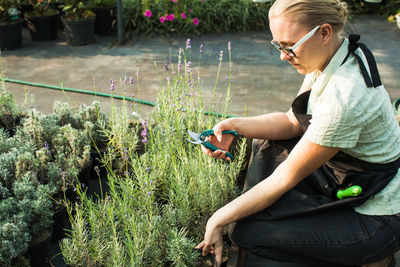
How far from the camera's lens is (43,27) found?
5.99m

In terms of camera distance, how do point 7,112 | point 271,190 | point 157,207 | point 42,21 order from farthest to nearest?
point 42,21
point 7,112
point 157,207
point 271,190

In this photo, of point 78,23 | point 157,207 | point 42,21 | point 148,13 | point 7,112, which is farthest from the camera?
point 148,13

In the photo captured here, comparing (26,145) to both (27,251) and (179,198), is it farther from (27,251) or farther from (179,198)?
(179,198)

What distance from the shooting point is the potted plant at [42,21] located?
233 inches

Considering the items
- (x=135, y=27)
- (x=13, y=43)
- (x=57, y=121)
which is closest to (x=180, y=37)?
(x=135, y=27)

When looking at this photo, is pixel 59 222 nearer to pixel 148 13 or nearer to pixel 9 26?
pixel 9 26

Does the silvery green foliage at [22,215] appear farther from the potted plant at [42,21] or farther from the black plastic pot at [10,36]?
the potted plant at [42,21]

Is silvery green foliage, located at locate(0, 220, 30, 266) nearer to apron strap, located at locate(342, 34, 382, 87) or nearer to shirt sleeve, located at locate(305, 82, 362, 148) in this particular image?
shirt sleeve, located at locate(305, 82, 362, 148)

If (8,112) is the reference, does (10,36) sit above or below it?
above

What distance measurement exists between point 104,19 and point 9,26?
1304 millimetres

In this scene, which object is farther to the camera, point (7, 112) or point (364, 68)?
point (7, 112)

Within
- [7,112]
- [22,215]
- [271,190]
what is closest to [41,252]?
[22,215]

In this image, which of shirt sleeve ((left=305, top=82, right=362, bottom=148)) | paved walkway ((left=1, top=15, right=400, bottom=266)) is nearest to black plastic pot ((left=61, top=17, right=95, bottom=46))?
paved walkway ((left=1, top=15, right=400, bottom=266))

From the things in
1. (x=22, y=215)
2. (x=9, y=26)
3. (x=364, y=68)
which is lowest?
(x=22, y=215)
